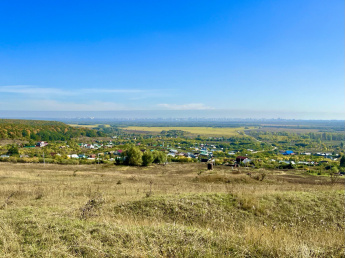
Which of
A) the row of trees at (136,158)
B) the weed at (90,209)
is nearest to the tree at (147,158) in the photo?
the row of trees at (136,158)

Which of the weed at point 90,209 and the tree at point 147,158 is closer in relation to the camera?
the weed at point 90,209

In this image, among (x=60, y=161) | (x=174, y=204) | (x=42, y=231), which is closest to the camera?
(x=42, y=231)

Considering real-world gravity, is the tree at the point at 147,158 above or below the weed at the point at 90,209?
below

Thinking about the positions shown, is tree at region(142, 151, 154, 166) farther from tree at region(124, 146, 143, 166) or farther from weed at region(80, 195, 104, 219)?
weed at region(80, 195, 104, 219)

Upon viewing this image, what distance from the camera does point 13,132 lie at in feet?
241

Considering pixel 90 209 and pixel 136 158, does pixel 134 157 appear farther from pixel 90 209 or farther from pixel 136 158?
pixel 90 209

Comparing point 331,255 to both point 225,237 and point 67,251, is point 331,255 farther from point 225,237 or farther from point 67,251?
point 67,251

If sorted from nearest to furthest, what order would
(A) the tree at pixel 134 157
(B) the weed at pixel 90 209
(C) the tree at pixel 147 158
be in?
1. (B) the weed at pixel 90 209
2. (A) the tree at pixel 134 157
3. (C) the tree at pixel 147 158

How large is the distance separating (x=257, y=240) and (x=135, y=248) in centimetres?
205

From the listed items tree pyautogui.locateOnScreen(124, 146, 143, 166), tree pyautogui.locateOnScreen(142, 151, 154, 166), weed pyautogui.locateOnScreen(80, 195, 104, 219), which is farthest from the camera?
tree pyautogui.locateOnScreen(142, 151, 154, 166)

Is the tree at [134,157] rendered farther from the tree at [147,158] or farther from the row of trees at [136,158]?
the tree at [147,158]

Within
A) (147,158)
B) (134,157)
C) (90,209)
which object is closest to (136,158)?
(134,157)

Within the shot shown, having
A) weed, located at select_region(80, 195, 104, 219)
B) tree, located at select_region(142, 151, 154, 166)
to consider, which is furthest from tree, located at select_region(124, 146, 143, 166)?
weed, located at select_region(80, 195, 104, 219)

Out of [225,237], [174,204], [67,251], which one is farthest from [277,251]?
[174,204]
